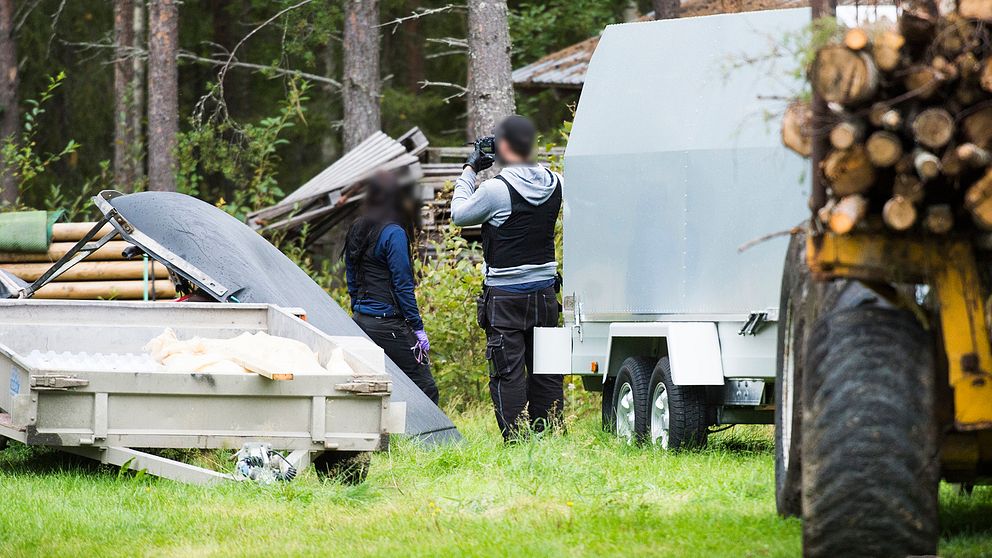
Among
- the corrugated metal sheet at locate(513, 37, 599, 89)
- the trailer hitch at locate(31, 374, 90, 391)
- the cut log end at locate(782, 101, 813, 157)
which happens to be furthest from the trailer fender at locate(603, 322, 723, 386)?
the corrugated metal sheet at locate(513, 37, 599, 89)

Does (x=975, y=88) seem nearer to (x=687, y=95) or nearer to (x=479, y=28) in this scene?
(x=687, y=95)

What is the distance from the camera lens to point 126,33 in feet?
77.7

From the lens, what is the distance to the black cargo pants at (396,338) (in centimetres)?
888

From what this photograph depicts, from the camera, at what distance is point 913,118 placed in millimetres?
3363

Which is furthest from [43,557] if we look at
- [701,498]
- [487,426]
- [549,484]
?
[487,426]

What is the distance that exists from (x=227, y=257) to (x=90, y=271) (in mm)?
3794

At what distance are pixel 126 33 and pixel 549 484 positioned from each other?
770 inches

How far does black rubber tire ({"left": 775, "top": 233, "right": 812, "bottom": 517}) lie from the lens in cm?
453

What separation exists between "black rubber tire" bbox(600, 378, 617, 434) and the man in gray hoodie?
2.26ft

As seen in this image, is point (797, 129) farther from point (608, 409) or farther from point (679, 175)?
point (608, 409)

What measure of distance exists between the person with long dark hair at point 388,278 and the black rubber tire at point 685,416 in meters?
2.00

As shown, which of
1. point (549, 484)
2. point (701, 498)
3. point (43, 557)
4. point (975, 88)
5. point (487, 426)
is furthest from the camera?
point (487, 426)

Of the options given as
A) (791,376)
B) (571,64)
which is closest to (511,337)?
(791,376)

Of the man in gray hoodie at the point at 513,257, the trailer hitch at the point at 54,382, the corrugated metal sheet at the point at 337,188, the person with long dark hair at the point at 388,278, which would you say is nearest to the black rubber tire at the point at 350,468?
the trailer hitch at the point at 54,382
